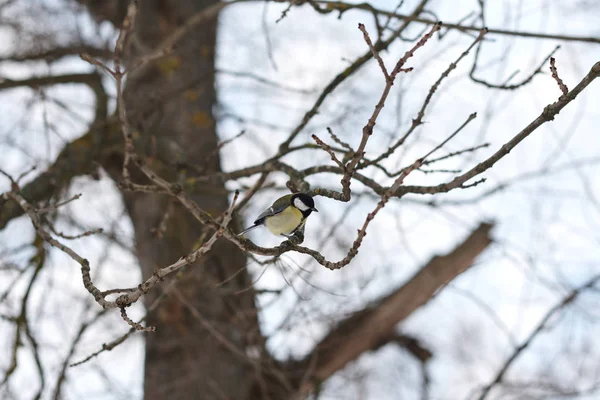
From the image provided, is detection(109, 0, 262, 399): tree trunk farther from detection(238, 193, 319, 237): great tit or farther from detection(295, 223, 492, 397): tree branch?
detection(238, 193, 319, 237): great tit

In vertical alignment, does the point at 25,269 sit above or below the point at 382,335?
above

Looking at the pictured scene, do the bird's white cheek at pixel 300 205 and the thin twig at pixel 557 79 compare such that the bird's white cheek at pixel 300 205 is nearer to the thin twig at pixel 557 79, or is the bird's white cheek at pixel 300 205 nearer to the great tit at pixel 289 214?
the great tit at pixel 289 214

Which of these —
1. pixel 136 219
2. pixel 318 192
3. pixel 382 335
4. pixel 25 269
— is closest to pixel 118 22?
pixel 136 219

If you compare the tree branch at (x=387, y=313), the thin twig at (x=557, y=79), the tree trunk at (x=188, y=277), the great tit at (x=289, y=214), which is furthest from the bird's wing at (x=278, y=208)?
the tree branch at (x=387, y=313)

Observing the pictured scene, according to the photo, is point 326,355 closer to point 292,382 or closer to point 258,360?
point 292,382

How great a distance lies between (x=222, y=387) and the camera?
411cm

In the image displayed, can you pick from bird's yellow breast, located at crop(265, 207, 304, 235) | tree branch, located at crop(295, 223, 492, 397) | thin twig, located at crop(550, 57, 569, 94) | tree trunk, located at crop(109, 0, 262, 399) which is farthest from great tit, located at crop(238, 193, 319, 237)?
tree branch, located at crop(295, 223, 492, 397)

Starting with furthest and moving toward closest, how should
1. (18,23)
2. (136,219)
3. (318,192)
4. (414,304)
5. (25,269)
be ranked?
1. (18,23)
2. (136,219)
3. (414,304)
4. (25,269)
5. (318,192)

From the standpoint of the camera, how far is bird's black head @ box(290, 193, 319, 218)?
83.6 inches

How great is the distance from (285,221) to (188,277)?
1.58 meters

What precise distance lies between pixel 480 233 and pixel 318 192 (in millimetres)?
2225

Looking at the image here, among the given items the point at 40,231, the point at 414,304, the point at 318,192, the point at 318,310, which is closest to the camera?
the point at 318,192

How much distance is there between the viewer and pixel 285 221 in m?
2.20

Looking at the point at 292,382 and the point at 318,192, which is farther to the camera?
the point at 292,382
